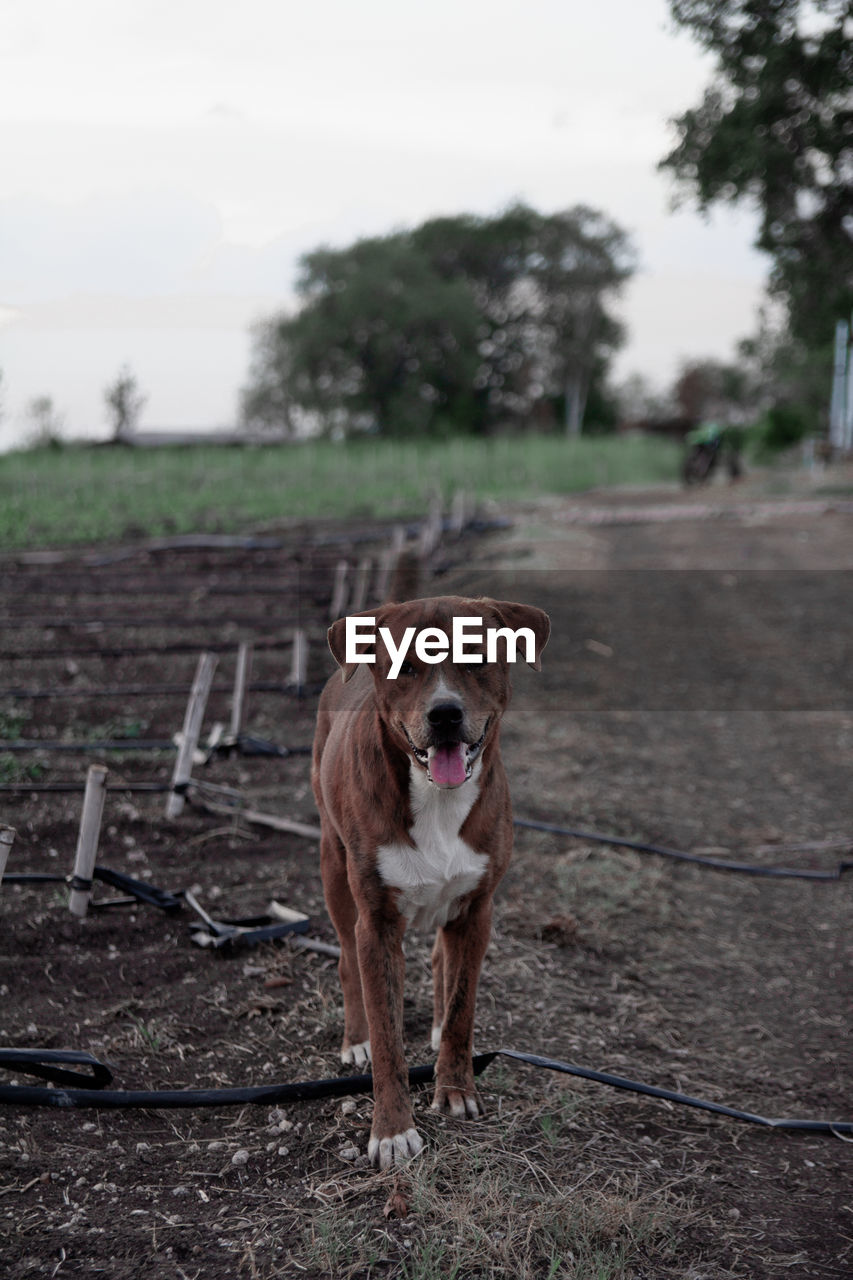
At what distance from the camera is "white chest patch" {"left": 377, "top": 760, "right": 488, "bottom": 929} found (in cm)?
287

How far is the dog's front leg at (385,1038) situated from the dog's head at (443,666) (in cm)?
47

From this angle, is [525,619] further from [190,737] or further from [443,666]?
[190,737]

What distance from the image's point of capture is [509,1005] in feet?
12.9

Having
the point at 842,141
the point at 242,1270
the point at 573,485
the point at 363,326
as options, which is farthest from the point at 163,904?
the point at 363,326

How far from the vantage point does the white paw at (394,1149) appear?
283 centimetres

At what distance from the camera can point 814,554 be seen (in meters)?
15.3

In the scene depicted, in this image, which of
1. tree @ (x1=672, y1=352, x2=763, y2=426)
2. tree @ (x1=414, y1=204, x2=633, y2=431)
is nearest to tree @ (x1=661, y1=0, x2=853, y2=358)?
tree @ (x1=414, y1=204, x2=633, y2=431)

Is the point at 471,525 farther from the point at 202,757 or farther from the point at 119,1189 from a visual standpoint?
Answer: the point at 119,1189

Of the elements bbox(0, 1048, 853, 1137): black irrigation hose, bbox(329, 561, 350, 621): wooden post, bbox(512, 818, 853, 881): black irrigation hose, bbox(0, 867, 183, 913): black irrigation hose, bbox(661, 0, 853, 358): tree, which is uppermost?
bbox(661, 0, 853, 358): tree

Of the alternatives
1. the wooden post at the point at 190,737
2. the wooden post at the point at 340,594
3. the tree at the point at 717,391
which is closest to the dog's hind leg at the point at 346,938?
the wooden post at the point at 190,737

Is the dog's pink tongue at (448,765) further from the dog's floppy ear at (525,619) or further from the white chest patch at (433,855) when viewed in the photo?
the dog's floppy ear at (525,619)

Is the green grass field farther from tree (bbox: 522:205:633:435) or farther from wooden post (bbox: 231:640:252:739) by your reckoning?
tree (bbox: 522:205:633:435)

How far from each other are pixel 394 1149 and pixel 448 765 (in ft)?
3.30

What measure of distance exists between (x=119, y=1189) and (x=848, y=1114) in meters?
2.20
